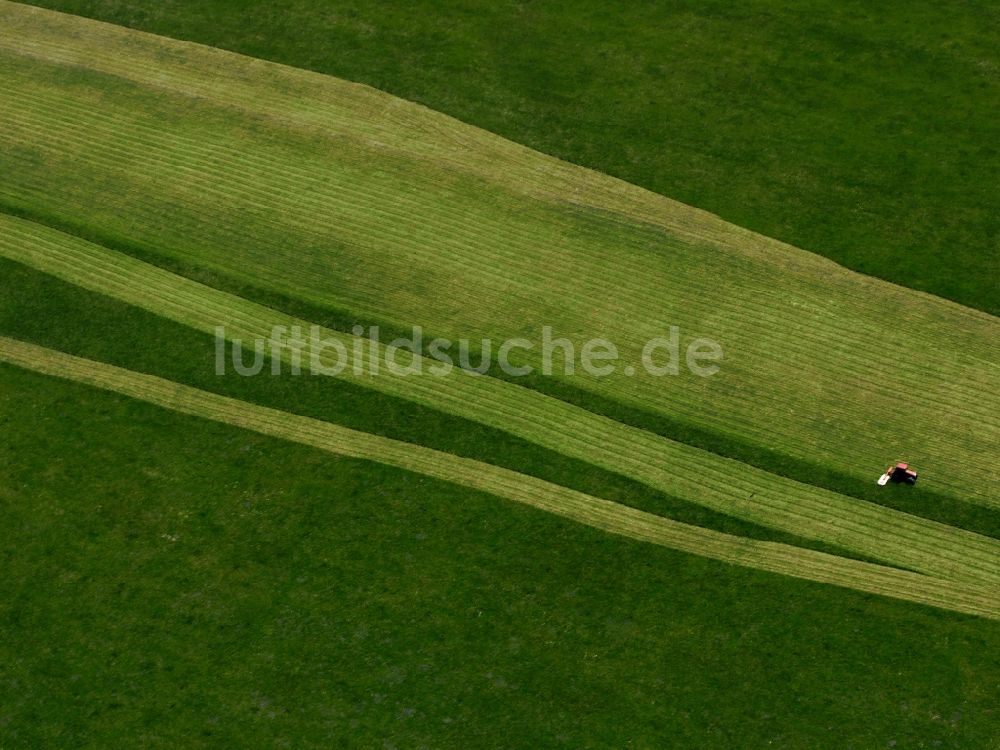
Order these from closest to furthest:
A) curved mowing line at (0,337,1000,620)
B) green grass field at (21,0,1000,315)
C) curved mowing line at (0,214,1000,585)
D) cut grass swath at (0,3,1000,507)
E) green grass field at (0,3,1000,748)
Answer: green grass field at (0,3,1000,748) → curved mowing line at (0,337,1000,620) → curved mowing line at (0,214,1000,585) → cut grass swath at (0,3,1000,507) → green grass field at (21,0,1000,315)

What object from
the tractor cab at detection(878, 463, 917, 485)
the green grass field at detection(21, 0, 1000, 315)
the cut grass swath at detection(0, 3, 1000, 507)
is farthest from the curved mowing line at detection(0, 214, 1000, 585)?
the green grass field at detection(21, 0, 1000, 315)

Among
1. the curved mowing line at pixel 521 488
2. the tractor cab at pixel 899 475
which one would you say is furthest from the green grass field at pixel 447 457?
the tractor cab at pixel 899 475

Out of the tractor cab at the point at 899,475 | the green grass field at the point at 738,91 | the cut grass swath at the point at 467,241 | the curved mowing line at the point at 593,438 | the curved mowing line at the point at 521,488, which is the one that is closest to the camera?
the curved mowing line at the point at 521,488

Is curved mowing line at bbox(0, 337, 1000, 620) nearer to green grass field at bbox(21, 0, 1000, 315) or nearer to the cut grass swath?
the cut grass swath

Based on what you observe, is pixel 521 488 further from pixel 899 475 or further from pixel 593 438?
pixel 899 475

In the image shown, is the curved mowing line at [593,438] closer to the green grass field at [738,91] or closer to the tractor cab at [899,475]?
the tractor cab at [899,475]

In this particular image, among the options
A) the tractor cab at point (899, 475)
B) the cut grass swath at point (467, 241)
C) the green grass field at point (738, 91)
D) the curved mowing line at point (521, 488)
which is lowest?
the curved mowing line at point (521, 488)

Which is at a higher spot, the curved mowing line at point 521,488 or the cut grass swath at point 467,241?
the cut grass swath at point 467,241
